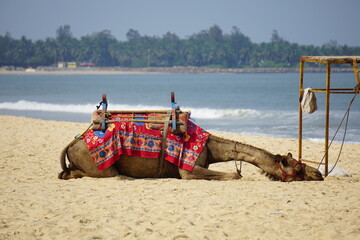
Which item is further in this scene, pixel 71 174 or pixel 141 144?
pixel 71 174

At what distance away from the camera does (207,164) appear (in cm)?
787

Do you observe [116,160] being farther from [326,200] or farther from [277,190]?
[326,200]

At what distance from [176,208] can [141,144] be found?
5.31 feet

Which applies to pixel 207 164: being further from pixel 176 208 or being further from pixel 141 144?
pixel 176 208

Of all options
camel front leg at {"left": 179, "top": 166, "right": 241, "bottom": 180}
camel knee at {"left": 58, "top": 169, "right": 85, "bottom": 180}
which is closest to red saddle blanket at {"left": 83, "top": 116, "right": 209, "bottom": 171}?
camel front leg at {"left": 179, "top": 166, "right": 241, "bottom": 180}

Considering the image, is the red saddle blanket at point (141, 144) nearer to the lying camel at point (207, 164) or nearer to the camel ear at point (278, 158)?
the lying camel at point (207, 164)

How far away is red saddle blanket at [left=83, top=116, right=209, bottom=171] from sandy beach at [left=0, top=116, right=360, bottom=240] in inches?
12.9

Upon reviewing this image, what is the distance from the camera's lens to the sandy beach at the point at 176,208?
18.0ft

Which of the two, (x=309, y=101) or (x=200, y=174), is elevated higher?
(x=309, y=101)

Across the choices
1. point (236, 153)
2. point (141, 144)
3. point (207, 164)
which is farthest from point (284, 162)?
point (141, 144)

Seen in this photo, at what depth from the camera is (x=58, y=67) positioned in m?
193

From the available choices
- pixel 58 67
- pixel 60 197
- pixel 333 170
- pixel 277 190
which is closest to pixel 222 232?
pixel 277 190

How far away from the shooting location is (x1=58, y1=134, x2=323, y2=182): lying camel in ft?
24.7

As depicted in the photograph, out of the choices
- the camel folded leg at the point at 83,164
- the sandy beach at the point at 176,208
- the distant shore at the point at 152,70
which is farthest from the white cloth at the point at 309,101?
the distant shore at the point at 152,70
